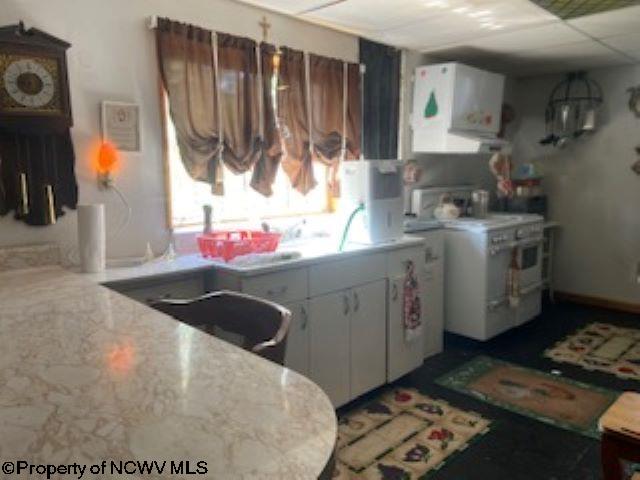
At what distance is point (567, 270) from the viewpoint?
195 inches

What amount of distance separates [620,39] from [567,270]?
2300mm

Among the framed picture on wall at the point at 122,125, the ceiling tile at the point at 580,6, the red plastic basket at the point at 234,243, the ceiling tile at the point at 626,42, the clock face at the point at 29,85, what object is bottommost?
the red plastic basket at the point at 234,243

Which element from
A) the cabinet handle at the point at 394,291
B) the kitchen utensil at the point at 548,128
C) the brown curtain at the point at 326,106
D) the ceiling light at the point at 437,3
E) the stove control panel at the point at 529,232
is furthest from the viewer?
the kitchen utensil at the point at 548,128

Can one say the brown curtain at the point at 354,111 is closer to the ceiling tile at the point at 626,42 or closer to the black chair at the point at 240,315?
the ceiling tile at the point at 626,42

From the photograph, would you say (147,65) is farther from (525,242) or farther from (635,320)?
(635,320)

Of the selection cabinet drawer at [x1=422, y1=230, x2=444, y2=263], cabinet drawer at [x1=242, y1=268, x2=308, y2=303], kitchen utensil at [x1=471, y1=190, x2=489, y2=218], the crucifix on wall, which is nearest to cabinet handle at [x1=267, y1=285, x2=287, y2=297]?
cabinet drawer at [x1=242, y1=268, x2=308, y2=303]

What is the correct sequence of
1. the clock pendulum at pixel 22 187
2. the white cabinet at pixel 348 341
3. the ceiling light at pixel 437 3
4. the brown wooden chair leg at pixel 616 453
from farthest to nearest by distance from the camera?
the ceiling light at pixel 437 3, the white cabinet at pixel 348 341, the clock pendulum at pixel 22 187, the brown wooden chair leg at pixel 616 453

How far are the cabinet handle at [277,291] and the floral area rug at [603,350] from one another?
223 cm

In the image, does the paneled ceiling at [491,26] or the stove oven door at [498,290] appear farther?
the stove oven door at [498,290]

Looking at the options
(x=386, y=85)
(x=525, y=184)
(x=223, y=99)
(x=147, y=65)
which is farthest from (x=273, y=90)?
(x=525, y=184)

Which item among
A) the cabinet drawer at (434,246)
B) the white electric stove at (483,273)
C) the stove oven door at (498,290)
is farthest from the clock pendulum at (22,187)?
the stove oven door at (498,290)

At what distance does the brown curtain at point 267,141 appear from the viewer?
9.31 feet

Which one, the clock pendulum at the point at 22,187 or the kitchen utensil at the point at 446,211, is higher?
the clock pendulum at the point at 22,187

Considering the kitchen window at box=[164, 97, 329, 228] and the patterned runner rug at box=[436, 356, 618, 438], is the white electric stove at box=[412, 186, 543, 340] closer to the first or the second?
the patterned runner rug at box=[436, 356, 618, 438]
